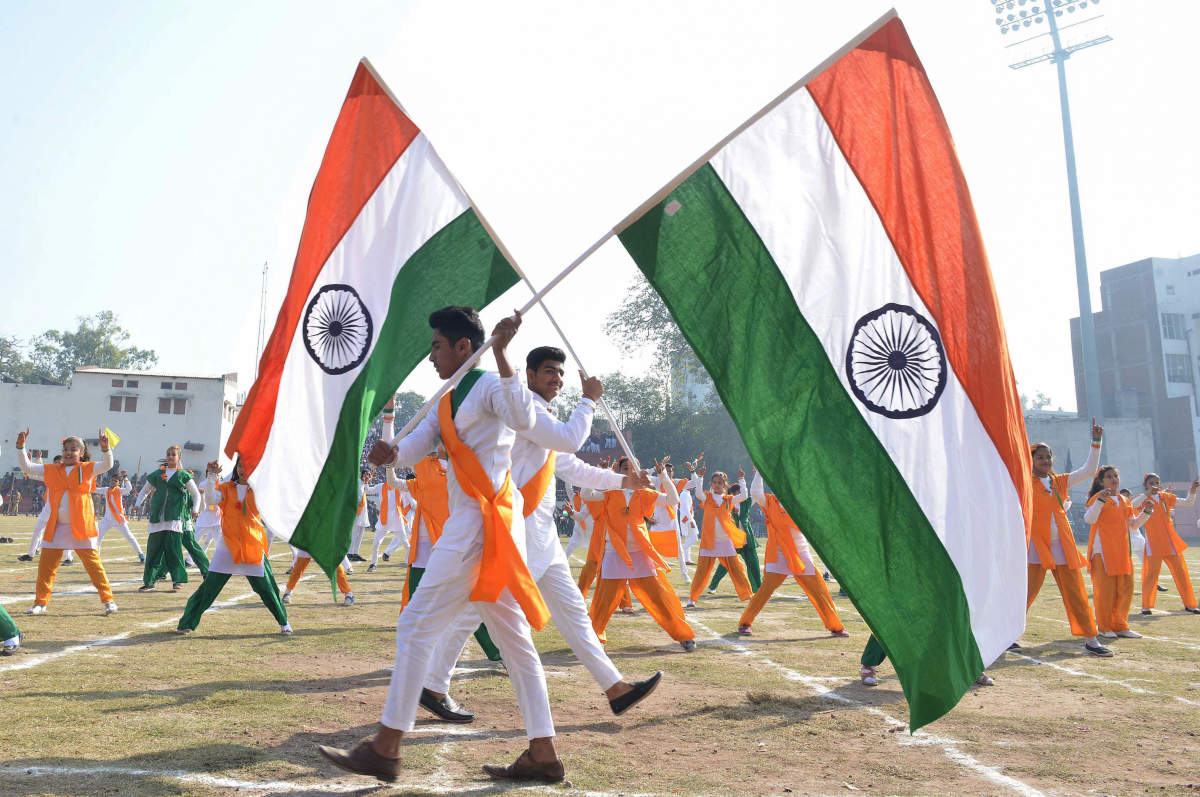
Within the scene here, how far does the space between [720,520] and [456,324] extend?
336 inches

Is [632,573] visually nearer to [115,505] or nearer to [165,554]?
[165,554]

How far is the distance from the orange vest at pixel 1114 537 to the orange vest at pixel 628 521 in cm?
473

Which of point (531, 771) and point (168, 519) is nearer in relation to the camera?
point (531, 771)

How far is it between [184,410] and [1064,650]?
54.6 metres

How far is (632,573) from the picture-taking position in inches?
342

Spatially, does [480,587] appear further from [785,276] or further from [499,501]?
[785,276]

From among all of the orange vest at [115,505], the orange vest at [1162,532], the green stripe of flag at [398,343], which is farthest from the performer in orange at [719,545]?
the orange vest at [115,505]

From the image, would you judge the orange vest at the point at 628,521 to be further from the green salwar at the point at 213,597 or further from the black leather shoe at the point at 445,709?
the black leather shoe at the point at 445,709

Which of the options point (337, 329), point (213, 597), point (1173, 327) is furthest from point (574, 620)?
point (1173, 327)

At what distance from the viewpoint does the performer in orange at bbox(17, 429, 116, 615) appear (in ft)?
31.0

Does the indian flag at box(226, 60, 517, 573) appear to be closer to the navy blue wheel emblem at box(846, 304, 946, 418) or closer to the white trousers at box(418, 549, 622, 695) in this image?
the white trousers at box(418, 549, 622, 695)

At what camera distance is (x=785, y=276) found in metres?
4.70

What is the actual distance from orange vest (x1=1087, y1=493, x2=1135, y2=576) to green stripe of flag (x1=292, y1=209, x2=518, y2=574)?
24.7 ft

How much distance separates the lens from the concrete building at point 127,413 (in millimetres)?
54594
